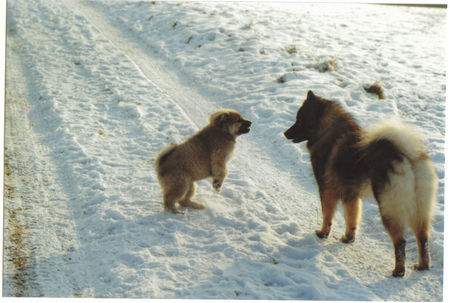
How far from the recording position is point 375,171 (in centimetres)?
473

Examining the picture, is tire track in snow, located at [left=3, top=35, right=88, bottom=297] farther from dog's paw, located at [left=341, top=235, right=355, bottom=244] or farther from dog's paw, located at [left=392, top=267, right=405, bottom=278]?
dog's paw, located at [left=392, top=267, right=405, bottom=278]

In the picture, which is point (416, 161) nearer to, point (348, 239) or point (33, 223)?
point (348, 239)

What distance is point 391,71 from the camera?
10719 millimetres

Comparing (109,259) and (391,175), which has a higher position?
(391,175)

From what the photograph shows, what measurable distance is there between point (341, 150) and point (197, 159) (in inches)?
81.1

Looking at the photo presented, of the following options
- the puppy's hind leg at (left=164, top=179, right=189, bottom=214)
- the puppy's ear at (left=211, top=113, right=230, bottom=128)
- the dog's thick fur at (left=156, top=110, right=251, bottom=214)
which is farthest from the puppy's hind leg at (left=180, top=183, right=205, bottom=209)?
the puppy's ear at (left=211, top=113, right=230, bottom=128)

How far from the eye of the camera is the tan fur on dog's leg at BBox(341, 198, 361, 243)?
5.45 m

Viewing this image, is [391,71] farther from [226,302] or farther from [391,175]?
[226,302]

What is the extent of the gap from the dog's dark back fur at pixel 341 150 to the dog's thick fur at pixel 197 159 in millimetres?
911

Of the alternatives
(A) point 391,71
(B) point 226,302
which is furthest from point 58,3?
(B) point 226,302

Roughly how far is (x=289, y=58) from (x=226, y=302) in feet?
27.3

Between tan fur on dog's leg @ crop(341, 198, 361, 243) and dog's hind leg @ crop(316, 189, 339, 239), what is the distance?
0.16 meters

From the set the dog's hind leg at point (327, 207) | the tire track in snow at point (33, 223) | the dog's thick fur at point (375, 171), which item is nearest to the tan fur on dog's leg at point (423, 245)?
the dog's thick fur at point (375, 171)

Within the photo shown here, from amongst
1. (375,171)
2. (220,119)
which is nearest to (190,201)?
(220,119)
